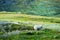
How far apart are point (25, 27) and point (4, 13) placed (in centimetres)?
171

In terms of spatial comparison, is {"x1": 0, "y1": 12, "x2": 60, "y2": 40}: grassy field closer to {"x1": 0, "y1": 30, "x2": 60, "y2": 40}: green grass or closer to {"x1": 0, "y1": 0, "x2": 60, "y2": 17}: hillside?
{"x1": 0, "y1": 30, "x2": 60, "y2": 40}: green grass

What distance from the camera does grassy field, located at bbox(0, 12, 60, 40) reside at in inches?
336

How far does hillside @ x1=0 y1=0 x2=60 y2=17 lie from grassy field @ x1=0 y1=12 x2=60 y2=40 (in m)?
0.33

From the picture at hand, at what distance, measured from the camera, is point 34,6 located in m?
10.5

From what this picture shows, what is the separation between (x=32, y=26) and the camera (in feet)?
30.5

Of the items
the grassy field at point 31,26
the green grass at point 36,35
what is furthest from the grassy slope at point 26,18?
the green grass at point 36,35

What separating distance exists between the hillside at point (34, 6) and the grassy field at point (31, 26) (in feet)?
1.08

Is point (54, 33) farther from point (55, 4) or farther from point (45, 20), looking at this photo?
point (55, 4)

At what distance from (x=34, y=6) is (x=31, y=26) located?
166 centimetres

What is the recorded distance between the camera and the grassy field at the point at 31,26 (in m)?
8.52

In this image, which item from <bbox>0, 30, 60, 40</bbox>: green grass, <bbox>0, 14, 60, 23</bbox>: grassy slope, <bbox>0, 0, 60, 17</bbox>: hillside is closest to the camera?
<bbox>0, 30, 60, 40</bbox>: green grass

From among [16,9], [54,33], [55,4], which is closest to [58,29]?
[54,33]

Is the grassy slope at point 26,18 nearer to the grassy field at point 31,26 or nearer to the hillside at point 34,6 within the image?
the grassy field at point 31,26

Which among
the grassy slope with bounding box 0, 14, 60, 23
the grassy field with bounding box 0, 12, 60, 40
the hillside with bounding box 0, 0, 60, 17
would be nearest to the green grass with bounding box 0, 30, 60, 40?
the grassy field with bounding box 0, 12, 60, 40
